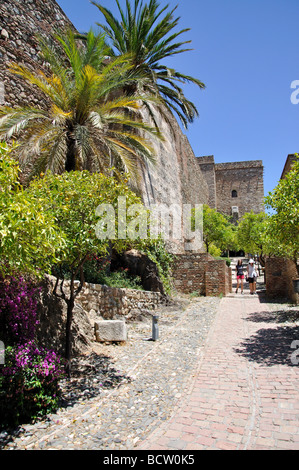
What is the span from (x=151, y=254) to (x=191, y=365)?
6.39m

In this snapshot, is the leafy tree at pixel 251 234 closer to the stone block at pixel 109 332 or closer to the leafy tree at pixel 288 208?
the leafy tree at pixel 288 208

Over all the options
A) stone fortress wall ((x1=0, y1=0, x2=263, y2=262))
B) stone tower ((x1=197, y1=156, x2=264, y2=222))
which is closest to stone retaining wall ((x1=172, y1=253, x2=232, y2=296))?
stone fortress wall ((x1=0, y1=0, x2=263, y2=262))

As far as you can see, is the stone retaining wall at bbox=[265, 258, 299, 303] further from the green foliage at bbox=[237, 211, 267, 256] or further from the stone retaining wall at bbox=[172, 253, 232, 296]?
the green foliage at bbox=[237, 211, 267, 256]

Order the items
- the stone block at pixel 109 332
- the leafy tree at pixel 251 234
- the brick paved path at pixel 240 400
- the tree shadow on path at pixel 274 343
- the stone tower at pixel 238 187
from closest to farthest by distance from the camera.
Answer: the brick paved path at pixel 240 400
the tree shadow on path at pixel 274 343
the stone block at pixel 109 332
the leafy tree at pixel 251 234
the stone tower at pixel 238 187

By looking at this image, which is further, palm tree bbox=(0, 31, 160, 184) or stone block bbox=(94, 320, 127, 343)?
palm tree bbox=(0, 31, 160, 184)

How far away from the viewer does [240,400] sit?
406 cm

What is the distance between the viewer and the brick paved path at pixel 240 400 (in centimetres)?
315

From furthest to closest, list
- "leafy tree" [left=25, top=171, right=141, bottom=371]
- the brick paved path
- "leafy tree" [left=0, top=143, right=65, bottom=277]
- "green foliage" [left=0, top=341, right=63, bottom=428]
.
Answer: "leafy tree" [left=25, top=171, right=141, bottom=371], "green foliage" [left=0, top=341, right=63, bottom=428], the brick paved path, "leafy tree" [left=0, top=143, right=65, bottom=277]

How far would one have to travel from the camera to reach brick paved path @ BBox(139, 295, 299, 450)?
3.15 meters

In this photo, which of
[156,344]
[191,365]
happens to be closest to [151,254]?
[156,344]

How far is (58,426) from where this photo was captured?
139 inches

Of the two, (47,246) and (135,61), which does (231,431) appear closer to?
(47,246)

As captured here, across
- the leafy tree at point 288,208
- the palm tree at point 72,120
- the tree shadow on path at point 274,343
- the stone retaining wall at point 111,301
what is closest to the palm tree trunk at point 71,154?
the palm tree at point 72,120

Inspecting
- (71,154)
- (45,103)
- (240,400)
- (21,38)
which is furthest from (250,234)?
(240,400)
